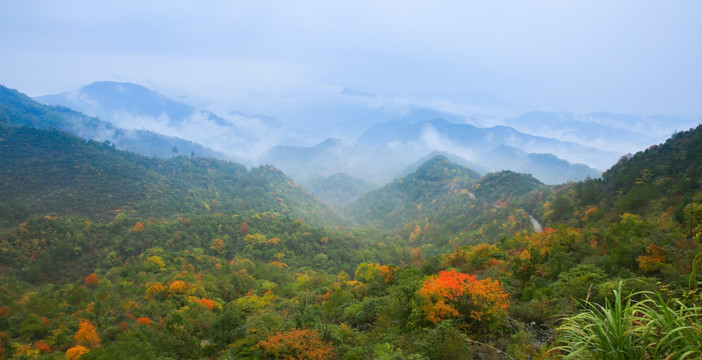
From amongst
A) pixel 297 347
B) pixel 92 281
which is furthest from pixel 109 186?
pixel 297 347

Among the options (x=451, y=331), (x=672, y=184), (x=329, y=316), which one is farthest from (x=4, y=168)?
(x=672, y=184)

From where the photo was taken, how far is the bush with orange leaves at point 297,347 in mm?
13180

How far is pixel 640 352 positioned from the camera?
402cm

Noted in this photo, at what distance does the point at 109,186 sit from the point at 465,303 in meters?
104

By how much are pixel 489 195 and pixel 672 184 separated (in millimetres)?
58190

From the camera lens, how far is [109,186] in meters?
90.9

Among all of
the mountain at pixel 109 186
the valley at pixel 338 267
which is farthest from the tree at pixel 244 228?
the mountain at pixel 109 186

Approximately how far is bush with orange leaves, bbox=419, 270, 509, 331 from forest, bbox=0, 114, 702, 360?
0.08m

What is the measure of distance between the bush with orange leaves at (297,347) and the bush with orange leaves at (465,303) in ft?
15.1

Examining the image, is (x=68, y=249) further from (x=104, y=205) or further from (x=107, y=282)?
(x=104, y=205)

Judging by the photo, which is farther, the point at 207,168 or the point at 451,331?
the point at 207,168

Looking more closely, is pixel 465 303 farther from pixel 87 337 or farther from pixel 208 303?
pixel 87 337

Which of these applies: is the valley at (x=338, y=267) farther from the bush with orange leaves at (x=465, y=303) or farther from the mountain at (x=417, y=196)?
the mountain at (x=417, y=196)

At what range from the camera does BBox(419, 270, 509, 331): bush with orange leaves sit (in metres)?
13.7
